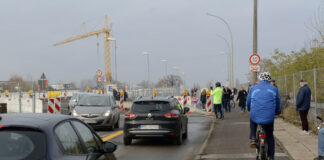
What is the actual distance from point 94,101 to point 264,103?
40.5 ft

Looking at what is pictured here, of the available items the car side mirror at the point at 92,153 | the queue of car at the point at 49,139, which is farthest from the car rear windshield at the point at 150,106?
the car side mirror at the point at 92,153

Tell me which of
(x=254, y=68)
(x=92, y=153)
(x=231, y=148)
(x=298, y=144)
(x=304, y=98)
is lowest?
(x=231, y=148)

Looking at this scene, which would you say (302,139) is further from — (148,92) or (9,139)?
(148,92)

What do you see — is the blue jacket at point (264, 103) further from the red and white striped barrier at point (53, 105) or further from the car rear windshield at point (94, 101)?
the red and white striped barrier at point (53, 105)

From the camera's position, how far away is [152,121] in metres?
13.7

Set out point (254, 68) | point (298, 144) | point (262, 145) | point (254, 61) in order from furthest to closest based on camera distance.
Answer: point (254, 68), point (254, 61), point (298, 144), point (262, 145)

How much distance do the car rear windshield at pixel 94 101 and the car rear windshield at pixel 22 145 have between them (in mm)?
15622

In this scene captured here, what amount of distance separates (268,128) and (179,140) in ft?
17.9

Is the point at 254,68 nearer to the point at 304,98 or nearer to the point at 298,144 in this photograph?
the point at 304,98

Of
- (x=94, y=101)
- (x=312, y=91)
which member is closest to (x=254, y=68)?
(x=312, y=91)

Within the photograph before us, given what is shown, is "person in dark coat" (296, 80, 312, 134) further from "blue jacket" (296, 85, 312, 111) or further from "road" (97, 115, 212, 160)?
"road" (97, 115, 212, 160)

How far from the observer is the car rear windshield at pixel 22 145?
4258 mm

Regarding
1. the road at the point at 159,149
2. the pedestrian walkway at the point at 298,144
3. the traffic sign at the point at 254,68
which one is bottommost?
the road at the point at 159,149

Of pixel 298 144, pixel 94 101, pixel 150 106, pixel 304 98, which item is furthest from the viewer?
pixel 94 101
